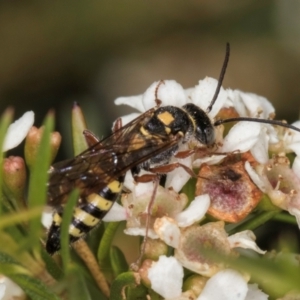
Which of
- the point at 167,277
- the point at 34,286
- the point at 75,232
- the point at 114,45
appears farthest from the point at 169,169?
the point at 114,45

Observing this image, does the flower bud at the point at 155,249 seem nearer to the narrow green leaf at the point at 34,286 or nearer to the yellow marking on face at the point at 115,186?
the yellow marking on face at the point at 115,186

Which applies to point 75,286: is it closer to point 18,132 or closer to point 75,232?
point 75,232

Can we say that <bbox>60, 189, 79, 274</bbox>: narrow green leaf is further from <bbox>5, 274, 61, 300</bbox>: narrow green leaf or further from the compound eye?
the compound eye

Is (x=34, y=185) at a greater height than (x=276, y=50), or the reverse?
(x=34, y=185)

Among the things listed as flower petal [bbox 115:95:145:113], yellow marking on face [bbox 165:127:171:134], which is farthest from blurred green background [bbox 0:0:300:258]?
yellow marking on face [bbox 165:127:171:134]

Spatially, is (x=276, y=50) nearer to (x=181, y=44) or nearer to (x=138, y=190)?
(x=181, y=44)

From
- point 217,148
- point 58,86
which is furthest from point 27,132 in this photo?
point 58,86
